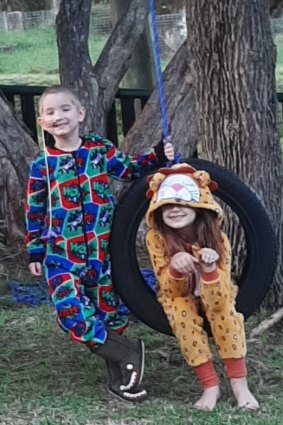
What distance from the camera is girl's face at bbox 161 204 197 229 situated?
366 cm

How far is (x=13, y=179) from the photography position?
6598mm

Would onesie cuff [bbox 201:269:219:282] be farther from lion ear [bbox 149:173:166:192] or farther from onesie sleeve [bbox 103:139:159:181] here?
onesie sleeve [bbox 103:139:159:181]

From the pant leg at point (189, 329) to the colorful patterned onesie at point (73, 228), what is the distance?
1.05 feet

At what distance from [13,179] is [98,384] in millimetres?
2727

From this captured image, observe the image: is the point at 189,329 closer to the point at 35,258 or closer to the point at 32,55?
the point at 35,258

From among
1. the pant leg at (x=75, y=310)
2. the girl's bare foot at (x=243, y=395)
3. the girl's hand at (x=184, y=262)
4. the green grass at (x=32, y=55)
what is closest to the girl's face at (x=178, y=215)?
the girl's hand at (x=184, y=262)

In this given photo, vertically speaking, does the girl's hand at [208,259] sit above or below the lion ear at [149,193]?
below

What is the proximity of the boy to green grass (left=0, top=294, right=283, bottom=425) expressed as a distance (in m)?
0.15

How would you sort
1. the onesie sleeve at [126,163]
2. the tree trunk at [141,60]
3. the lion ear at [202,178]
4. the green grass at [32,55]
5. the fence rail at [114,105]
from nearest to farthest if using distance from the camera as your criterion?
the lion ear at [202,178], the onesie sleeve at [126,163], the fence rail at [114,105], the tree trunk at [141,60], the green grass at [32,55]

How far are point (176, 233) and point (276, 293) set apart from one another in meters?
1.36

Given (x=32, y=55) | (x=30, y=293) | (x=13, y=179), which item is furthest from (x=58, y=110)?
(x=32, y=55)

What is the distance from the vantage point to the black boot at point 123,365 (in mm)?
3914

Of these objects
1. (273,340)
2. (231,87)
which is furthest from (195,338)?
(231,87)

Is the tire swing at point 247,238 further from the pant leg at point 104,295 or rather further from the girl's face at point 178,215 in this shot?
the girl's face at point 178,215
